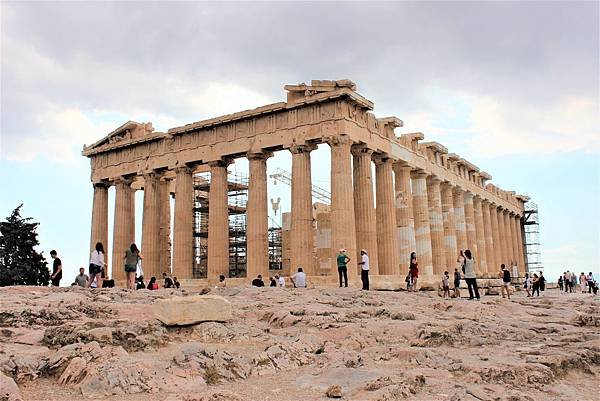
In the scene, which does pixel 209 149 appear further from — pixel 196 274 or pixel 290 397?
pixel 290 397

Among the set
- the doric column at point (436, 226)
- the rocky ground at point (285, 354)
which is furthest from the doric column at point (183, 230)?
the rocky ground at point (285, 354)

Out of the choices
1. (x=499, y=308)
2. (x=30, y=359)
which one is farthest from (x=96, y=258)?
(x=499, y=308)

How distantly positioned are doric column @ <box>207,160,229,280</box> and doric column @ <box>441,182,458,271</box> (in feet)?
49.7

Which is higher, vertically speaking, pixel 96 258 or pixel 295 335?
pixel 96 258

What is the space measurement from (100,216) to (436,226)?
22096 mm

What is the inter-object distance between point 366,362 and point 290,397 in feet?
7.08

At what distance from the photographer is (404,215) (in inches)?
1358

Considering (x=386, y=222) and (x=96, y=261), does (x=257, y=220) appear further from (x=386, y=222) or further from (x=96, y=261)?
(x=96, y=261)

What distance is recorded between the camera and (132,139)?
37.0 metres

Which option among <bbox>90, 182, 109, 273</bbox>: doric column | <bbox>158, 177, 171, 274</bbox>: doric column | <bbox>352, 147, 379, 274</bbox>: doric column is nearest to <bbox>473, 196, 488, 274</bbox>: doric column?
<bbox>352, 147, 379, 274</bbox>: doric column

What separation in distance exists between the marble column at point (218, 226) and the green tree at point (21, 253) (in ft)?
52.5

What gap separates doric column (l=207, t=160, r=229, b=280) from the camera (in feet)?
106

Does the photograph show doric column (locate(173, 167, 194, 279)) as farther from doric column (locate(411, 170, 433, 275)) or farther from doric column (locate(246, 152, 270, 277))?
doric column (locate(411, 170, 433, 275))

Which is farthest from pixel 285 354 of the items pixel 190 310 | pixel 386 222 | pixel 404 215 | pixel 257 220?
pixel 404 215
